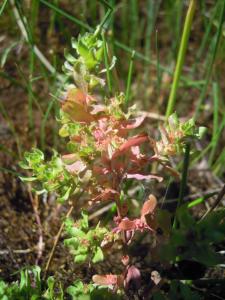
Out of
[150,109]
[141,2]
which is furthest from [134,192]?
[141,2]

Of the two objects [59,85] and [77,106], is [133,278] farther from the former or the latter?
[59,85]

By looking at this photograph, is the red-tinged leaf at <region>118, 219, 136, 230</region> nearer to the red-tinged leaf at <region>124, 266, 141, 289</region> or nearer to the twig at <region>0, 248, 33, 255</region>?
the red-tinged leaf at <region>124, 266, 141, 289</region>

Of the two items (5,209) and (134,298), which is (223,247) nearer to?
(134,298)

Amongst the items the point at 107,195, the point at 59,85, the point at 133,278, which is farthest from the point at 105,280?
the point at 59,85

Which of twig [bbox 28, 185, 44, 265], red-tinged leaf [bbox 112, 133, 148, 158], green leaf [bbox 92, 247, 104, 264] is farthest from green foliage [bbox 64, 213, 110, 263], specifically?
twig [bbox 28, 185, 44, 265]

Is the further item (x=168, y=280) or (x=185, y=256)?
(x=168, y=280)

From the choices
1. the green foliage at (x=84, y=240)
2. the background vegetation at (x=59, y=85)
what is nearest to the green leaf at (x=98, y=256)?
the green foliage at (x=84, y=240)
